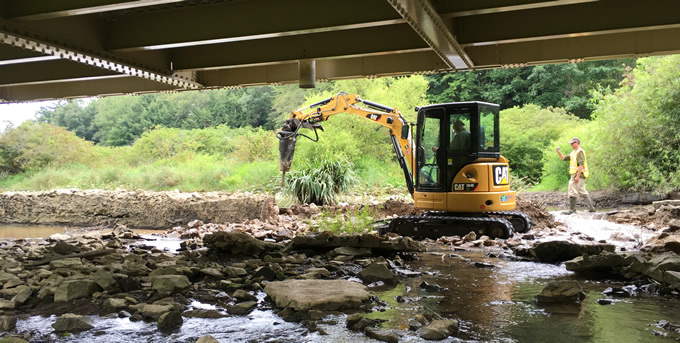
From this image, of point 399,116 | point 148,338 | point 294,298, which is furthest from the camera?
point 399,116

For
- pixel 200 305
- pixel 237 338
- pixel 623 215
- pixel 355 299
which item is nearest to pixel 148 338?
pixel 237 338

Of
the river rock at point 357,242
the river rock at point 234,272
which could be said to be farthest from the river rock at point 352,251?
the river rock at point 234,272

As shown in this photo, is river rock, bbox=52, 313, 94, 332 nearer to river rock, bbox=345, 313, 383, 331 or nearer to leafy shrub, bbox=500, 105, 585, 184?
river rock, bbox=345, 313, 383, 331

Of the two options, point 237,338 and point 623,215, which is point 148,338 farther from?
point 623,215

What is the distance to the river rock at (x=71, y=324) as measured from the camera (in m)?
5.11

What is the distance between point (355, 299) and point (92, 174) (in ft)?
102

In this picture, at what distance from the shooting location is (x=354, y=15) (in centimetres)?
850

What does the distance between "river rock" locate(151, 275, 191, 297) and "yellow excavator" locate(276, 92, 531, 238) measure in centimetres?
620

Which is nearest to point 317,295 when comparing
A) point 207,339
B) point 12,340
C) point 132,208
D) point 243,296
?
point 243,296

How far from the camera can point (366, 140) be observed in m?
33.8

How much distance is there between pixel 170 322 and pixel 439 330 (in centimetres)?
244

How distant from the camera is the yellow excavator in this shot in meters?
11.4

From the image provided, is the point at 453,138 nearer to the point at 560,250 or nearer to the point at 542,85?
the point at 560,250

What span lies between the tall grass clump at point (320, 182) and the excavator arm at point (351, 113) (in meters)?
3.52
